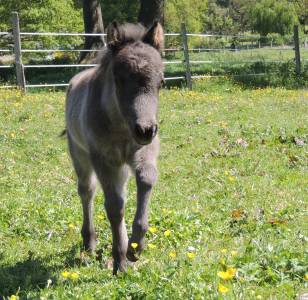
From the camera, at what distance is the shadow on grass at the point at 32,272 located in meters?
4.45

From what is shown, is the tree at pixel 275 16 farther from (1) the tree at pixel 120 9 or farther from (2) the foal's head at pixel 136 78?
(2) the foal's head at pixel 136 78

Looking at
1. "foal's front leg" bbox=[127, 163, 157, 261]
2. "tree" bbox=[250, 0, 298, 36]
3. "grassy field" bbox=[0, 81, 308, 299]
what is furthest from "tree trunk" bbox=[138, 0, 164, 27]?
"tree" bbox=[250, 0, 298, 36]

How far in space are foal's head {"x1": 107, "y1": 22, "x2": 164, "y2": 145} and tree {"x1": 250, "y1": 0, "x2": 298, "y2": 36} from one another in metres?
61.6

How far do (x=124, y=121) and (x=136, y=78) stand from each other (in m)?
0.43

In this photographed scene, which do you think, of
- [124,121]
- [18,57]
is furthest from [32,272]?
[18,57]

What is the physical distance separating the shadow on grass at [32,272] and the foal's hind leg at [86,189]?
0.57 feet

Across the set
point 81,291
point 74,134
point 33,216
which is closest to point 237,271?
point 81,291

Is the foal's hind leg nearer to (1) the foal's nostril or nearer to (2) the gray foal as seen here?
(2) the gray foal

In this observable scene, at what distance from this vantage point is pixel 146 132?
372cm

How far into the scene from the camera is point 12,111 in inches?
488

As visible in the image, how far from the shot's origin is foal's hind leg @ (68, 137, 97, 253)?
5.30 meters

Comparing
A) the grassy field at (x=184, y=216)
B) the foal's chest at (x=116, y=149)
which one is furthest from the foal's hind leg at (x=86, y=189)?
the foal's chest at (x=116, y=149)

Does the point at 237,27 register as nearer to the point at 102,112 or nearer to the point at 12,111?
the point at 12,111

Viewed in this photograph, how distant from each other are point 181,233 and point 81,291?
1.51 m
